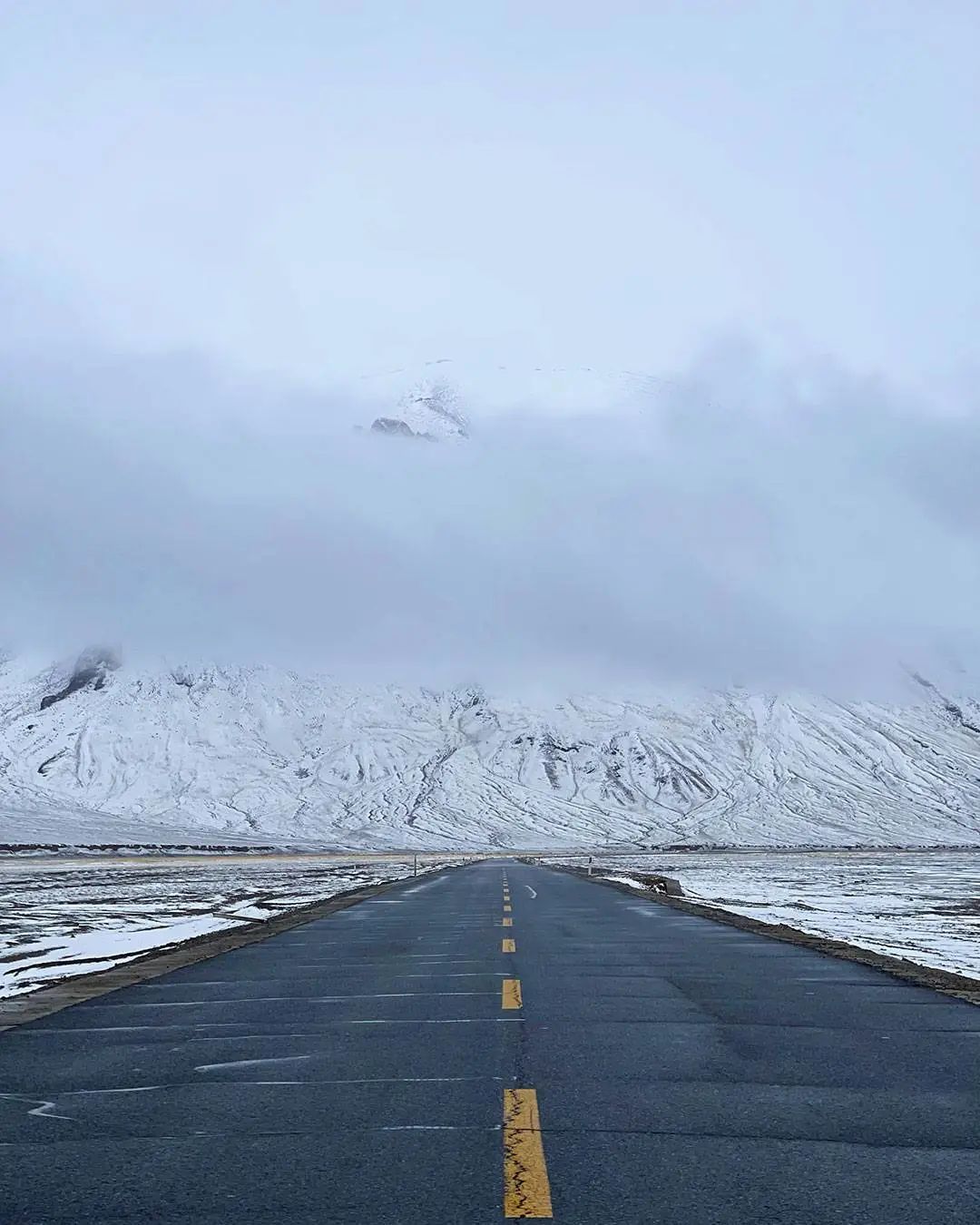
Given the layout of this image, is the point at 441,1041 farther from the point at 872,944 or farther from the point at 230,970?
the point at 872,944

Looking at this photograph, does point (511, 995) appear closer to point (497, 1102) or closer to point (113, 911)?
point (497, 1102)

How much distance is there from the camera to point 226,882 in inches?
2216

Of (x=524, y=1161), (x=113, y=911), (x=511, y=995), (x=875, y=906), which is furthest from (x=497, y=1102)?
(x=875, y=906)

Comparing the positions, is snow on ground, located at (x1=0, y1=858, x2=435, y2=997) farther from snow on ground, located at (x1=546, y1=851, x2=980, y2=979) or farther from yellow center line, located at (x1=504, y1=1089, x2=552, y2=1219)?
snow on ground, located at (x1=546, y1=851, x2=980, y2=979)

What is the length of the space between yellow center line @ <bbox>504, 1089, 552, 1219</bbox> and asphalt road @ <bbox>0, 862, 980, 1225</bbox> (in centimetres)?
2

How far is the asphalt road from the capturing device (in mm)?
6516

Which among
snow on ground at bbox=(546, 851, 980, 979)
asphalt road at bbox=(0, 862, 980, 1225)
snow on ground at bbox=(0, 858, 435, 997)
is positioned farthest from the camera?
snow on ground at bbox=(546, 851, 980, 979)

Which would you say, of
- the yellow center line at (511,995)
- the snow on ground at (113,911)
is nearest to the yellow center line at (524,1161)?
the yellow center line at (511,995)

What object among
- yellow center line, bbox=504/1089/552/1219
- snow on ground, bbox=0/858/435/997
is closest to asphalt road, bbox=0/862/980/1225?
yellow center line, bbox=504/1089/552/1219

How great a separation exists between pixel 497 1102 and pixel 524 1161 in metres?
1.62

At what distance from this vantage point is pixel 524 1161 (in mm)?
7113

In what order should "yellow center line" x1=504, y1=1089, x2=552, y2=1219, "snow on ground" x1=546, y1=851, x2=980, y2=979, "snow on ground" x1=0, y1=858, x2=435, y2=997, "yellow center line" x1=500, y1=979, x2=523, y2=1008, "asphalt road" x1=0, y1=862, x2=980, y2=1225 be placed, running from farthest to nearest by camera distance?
"snow on ground" x1=546, y1=851, x2=980, y2=979
"snow on ground" x1=0, y1=858, x2=435, y2=997
"yellow center line" x1=500, y1=979, x2=523, y2=1008
"asphalt road" x1=0, y1=862, x2=980, y2=1225
"yellow center line" x1=504, y1=1089, x2=552, y2=1219

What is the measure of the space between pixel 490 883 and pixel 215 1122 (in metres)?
45.6

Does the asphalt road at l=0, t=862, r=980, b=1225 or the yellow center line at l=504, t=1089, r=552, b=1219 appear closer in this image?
the yellow center line at l=504, t=1089, r=552, b=1219
